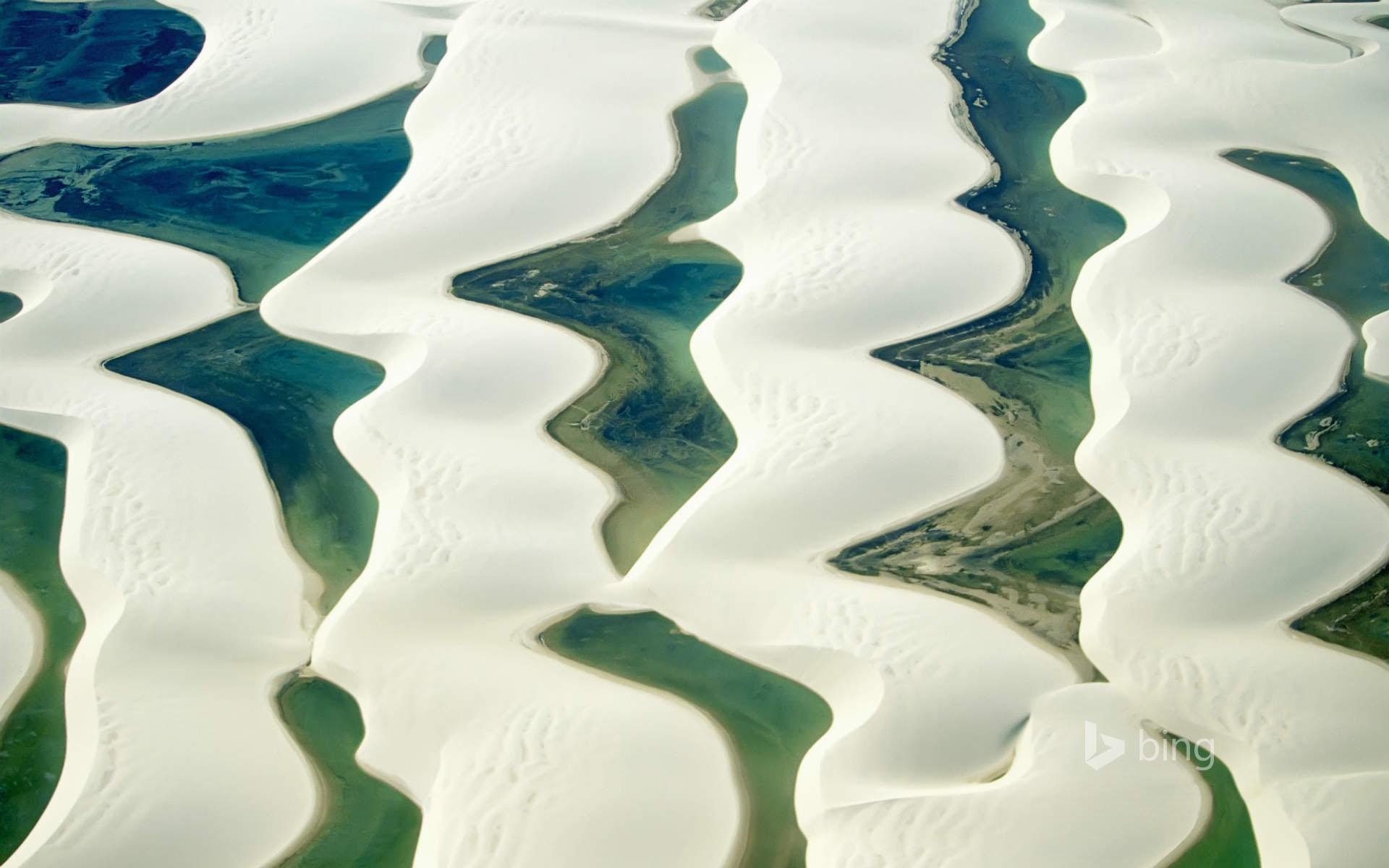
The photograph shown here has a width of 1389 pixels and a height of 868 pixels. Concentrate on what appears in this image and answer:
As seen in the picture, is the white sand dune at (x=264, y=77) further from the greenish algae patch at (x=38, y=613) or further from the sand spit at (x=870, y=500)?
the greenish algae patch at (x=38, y=613)

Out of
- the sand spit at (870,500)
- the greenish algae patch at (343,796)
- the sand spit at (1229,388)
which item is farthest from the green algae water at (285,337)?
the sand spit at (1229,388)

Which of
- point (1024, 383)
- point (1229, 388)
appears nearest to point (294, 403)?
point (1024, 383)

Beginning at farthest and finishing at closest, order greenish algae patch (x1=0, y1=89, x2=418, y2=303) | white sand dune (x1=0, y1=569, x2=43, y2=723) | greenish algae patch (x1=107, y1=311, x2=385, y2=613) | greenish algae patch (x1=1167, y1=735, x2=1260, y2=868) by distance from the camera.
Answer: greenish algae patch (x1=0, y1=89, x2=418, y2=303) → greenish algae patch (x1=107, y1=311, x2=385, y2=613) → white sand dune (x1=0, y1=569, x2=43, y2=723) → greenish algae patch (x1=1167, y1=735, x2=1260, y2=868)

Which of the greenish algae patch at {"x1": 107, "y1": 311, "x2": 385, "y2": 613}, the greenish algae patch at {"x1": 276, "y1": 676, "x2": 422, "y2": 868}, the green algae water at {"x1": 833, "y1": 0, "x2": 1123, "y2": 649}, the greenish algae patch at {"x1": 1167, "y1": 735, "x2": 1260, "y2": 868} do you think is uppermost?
the green algae water at {"x1": 833, "y1": 0, "x2": 1123, "y2": 649}

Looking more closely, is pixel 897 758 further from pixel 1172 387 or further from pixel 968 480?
pixel 1172 387

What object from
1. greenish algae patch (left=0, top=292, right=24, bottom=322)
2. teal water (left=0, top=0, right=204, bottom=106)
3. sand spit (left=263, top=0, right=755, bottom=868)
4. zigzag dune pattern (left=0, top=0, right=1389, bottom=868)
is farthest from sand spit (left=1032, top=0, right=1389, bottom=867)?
teal water (left=0, top=0, right=204, bottom=106)

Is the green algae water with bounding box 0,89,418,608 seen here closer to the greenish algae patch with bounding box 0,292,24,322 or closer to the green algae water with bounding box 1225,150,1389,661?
the greenish algae patch with bounding box 0,292,24,322

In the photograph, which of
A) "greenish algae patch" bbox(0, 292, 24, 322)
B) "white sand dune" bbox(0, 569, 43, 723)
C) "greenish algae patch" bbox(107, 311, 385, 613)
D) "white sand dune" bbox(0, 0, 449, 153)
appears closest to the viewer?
"white sand dune" bbox(0, 569, 43, 723)

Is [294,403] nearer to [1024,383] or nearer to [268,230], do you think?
[268,230]
